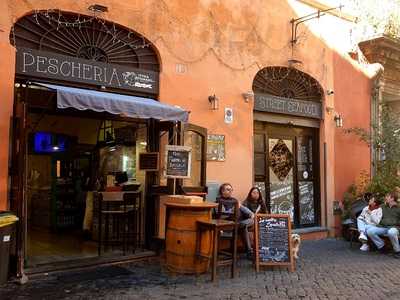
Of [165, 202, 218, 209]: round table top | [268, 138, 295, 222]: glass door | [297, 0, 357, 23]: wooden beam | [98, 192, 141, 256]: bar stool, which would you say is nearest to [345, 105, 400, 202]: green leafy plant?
[268, 138, 295, 222]: glass door

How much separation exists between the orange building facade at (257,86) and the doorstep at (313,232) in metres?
0.19

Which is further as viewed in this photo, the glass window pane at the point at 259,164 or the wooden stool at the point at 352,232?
the glass window pane at the point at 259,164

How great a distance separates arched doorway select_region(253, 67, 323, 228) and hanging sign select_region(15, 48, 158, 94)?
2.76m

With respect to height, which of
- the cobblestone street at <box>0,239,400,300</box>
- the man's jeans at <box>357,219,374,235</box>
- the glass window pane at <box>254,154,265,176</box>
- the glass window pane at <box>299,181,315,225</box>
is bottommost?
the cobblestone street at <box>0,239,400,300</box>

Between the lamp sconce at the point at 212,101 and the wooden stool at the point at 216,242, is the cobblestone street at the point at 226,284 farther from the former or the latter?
the lamp sconce at the point at 212,101

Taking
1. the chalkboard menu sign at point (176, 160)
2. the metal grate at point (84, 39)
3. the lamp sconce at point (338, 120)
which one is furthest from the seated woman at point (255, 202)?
the lamp sconce at point (338, 120)

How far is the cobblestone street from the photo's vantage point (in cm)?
571

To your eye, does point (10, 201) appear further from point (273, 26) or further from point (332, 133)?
point (332, 133)

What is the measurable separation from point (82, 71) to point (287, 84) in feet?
16.3

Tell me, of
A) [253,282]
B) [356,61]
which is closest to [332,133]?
[356,61]

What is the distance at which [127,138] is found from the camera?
908cm

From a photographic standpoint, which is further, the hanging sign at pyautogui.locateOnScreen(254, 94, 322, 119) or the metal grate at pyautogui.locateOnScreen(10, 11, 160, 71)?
the hanging sign at pyautogui.locateOnScreen(254, 94, 322, 119)

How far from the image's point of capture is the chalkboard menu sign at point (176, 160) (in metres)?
7.46

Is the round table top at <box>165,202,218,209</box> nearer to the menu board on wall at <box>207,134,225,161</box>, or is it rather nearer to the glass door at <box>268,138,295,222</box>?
the menu board on wall at <box>207,134,225,161</box>
